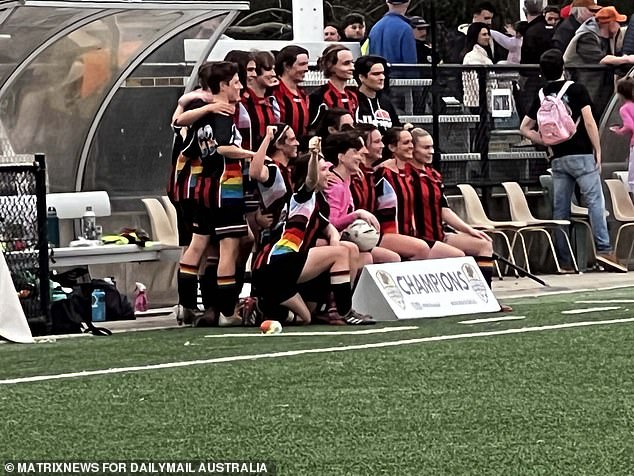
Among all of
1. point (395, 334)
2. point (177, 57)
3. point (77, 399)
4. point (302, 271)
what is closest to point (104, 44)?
point (177, 57)

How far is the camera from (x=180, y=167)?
1274cm

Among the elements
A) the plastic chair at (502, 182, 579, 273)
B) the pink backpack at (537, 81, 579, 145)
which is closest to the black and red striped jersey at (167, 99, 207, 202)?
the pink backpack at (537, 81, 579, 145)

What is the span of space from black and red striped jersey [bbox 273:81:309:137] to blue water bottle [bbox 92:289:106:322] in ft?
6.41

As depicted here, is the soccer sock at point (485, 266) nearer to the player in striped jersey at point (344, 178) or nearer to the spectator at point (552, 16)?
the player in striped jersey at point (344, 178)

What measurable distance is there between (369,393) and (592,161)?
9857 millimetres

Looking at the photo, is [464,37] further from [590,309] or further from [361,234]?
[590,309]

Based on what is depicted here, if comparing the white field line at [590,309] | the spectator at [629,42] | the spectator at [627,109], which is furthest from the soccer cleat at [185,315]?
the spectator at [629,42]

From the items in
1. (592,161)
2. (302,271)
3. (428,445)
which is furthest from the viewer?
(592,161)

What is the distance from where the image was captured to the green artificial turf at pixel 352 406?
650 centimetres

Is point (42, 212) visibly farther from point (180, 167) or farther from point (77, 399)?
point (77, 399)

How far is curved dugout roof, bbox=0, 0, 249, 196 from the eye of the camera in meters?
14.8

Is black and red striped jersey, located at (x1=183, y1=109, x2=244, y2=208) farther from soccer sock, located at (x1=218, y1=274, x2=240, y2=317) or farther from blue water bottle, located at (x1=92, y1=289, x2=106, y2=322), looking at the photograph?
blue water bottle, located at (x1=92, y1=289, x2=106, y2=322)

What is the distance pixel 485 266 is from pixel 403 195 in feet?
2.84

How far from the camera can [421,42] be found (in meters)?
18.7
